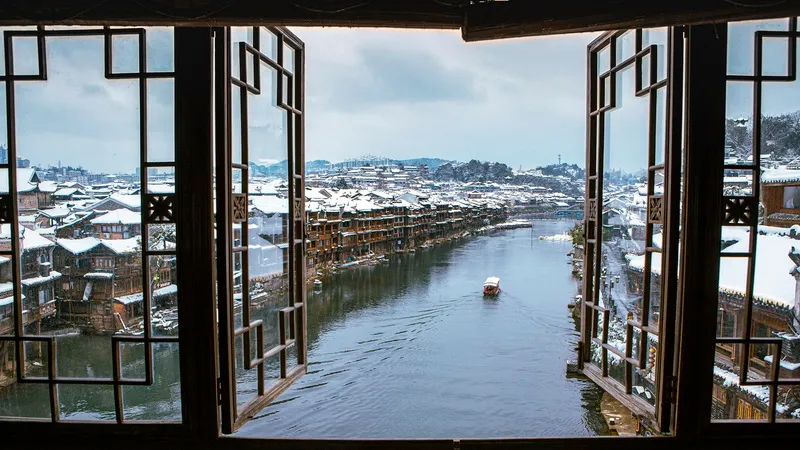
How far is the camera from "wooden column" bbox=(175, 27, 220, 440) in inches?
56.6

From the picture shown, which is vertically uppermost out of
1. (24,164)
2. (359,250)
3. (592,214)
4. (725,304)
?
(24,164)

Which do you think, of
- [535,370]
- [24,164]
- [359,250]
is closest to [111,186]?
[24,164]

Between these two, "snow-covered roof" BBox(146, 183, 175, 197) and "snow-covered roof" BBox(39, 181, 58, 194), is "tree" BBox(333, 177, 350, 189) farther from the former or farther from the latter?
"snow-covered roof" BBox(146, 183, 175, 197)

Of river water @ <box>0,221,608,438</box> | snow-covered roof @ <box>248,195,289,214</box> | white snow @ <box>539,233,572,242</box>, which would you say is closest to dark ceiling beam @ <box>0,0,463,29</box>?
snow-covered roof @ <box>248,195,289,214</box>

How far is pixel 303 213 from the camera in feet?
6.47

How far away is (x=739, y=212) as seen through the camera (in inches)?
57.4

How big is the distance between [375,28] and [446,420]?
33.9 ft

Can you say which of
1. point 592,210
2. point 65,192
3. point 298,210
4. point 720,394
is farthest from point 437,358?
point 65,192

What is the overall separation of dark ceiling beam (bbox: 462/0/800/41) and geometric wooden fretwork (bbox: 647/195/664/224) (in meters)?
0.56

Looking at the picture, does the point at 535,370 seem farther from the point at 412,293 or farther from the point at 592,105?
the point at 592,105

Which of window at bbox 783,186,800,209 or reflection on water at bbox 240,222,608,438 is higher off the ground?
window at bbox 783,186,800,209

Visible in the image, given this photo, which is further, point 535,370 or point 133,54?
point 535,370

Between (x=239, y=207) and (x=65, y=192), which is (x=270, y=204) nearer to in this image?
(x=239, y=207)

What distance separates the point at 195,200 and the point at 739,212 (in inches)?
60.1
